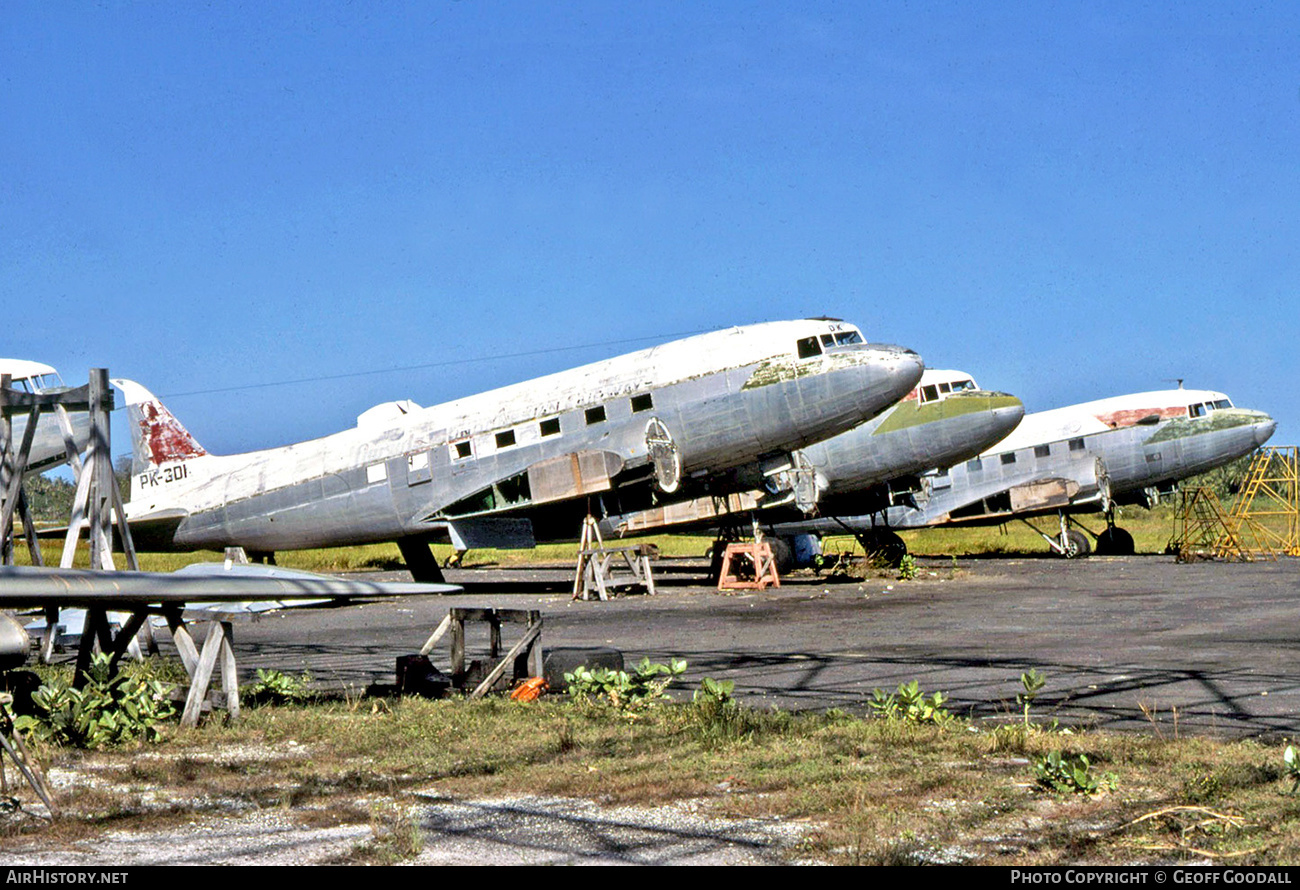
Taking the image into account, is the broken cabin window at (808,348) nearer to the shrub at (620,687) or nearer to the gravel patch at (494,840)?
the shrub at (620,687)

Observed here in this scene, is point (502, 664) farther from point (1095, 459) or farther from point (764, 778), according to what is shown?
point (1095, 459)

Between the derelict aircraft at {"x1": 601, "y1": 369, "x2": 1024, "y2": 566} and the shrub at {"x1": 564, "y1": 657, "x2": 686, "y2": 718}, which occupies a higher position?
the derelict aircraft at {"x1": 601, "y1": 369, "x2": 1024, "y2": 566}

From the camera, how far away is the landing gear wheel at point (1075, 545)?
42.1m

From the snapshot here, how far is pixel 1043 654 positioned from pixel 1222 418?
29681mm

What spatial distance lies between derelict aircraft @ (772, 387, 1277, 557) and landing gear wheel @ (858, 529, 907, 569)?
0.21m

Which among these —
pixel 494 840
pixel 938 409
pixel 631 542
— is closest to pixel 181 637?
pixel 494 840

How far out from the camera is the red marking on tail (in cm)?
3366

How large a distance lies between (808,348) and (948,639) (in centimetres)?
1138

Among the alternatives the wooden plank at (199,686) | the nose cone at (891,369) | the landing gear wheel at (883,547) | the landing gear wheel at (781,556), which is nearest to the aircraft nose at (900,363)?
the nose cone at (891,369)

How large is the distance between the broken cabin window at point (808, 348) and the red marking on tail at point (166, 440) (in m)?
16.5

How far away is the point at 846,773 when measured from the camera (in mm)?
8227

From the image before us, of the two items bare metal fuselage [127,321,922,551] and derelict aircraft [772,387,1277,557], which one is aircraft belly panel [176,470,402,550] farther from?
derelict aircraft [772,387,1277,557]

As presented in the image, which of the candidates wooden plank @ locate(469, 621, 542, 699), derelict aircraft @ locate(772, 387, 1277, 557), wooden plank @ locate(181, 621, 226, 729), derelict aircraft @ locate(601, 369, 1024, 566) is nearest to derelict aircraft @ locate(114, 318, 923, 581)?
derelict aircraft @ locate(601, 369, 1024, 566)

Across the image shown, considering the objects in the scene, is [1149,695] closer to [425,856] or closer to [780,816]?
[780,816]
